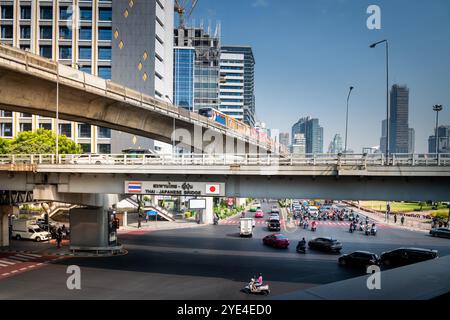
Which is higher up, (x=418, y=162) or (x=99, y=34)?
(x=99, y=34)

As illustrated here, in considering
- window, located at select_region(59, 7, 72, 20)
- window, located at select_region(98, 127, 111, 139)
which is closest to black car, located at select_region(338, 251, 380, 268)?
window, located at select_region(98, 127, 111, 139)

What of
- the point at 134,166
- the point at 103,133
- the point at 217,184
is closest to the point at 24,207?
the point at 103,133

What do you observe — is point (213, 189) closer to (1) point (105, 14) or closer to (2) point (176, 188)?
(2) point (176, 188)

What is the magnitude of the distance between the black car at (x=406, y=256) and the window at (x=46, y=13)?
279 ft

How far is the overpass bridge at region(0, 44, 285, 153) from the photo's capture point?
29.2m

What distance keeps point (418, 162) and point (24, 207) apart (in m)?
61.8

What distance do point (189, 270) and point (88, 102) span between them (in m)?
20.4

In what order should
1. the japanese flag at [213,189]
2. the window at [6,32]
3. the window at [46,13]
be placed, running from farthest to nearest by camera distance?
the window at [6,32]
the window at [46,13]
the japanese flag at [213,189]

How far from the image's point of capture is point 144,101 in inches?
1745

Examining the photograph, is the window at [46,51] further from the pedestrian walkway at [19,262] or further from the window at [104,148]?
the pedestrian walkway at [19,262]

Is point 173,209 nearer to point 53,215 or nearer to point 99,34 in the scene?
point 53,215

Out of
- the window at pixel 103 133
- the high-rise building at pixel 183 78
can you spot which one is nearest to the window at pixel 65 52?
the window at pixel 103 133

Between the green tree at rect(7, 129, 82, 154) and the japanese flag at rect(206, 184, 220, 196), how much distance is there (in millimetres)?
41392

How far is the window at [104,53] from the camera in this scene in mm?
83875
